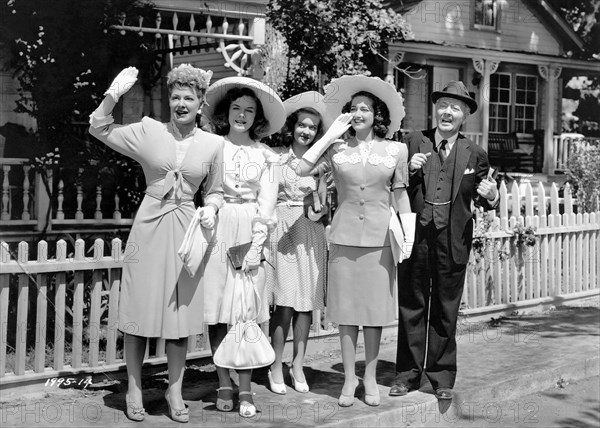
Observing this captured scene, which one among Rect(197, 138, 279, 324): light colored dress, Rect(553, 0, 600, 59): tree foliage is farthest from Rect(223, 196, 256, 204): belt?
Rect(553, 0, 600, 59): tree foliage

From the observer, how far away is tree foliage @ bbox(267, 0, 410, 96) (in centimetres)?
1233

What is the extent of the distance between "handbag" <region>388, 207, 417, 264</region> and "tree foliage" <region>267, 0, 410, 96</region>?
7.08 meters

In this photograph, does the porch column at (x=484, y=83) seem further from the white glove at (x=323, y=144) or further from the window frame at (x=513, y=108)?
the white glove at (x=323, y=144)

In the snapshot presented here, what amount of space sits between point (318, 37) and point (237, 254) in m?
7.71

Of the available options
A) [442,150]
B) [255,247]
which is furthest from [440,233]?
[255,247]

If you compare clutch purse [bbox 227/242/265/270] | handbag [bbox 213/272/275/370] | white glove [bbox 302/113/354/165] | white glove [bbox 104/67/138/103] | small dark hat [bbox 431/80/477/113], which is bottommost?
handbag [bbox 213/272/275/370]

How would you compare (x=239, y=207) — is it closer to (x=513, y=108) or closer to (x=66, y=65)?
(x=66, y=65)

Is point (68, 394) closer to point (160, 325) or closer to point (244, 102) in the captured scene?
point (160, 325)

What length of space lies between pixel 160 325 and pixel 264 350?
67 cm

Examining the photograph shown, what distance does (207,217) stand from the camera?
4.97 metres

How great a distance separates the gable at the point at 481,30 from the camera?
67.0ft

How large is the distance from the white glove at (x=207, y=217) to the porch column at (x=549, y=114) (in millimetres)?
18036

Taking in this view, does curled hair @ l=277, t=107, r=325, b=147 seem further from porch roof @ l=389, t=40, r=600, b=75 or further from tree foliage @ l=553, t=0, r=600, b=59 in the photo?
tree foliage @ l=553, t=0, r=600, b=59

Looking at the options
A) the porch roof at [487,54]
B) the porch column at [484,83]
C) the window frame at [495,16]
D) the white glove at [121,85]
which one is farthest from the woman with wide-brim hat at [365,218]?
the window frame at [495,16]
